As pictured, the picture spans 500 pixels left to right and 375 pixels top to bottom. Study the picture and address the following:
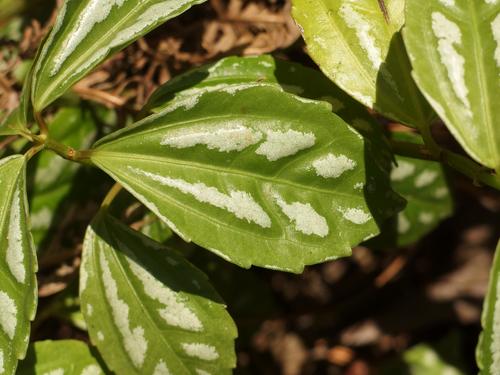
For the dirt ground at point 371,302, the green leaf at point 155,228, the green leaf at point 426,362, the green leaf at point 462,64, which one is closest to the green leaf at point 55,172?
the green leaf at point 155,228

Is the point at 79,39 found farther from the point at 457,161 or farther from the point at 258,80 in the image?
the point at 457,161

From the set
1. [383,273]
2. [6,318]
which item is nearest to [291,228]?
[6,318]

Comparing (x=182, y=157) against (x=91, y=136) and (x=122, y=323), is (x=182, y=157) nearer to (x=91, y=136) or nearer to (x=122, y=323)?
(x=122, y=323)

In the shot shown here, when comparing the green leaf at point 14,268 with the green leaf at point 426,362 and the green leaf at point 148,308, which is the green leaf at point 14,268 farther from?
the green leaf at point 426,362

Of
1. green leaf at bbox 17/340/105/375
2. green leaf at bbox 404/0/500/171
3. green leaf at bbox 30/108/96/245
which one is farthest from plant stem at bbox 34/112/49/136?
green leaf at bbox 404/0/500/171

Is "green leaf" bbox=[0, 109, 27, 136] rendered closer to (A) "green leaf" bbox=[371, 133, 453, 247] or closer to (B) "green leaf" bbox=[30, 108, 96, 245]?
(B) "green leaf" bbox=[30, 108, 96, 245]

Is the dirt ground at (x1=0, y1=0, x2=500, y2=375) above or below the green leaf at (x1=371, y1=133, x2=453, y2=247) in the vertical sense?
below

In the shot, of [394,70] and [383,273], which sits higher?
[394,70]
